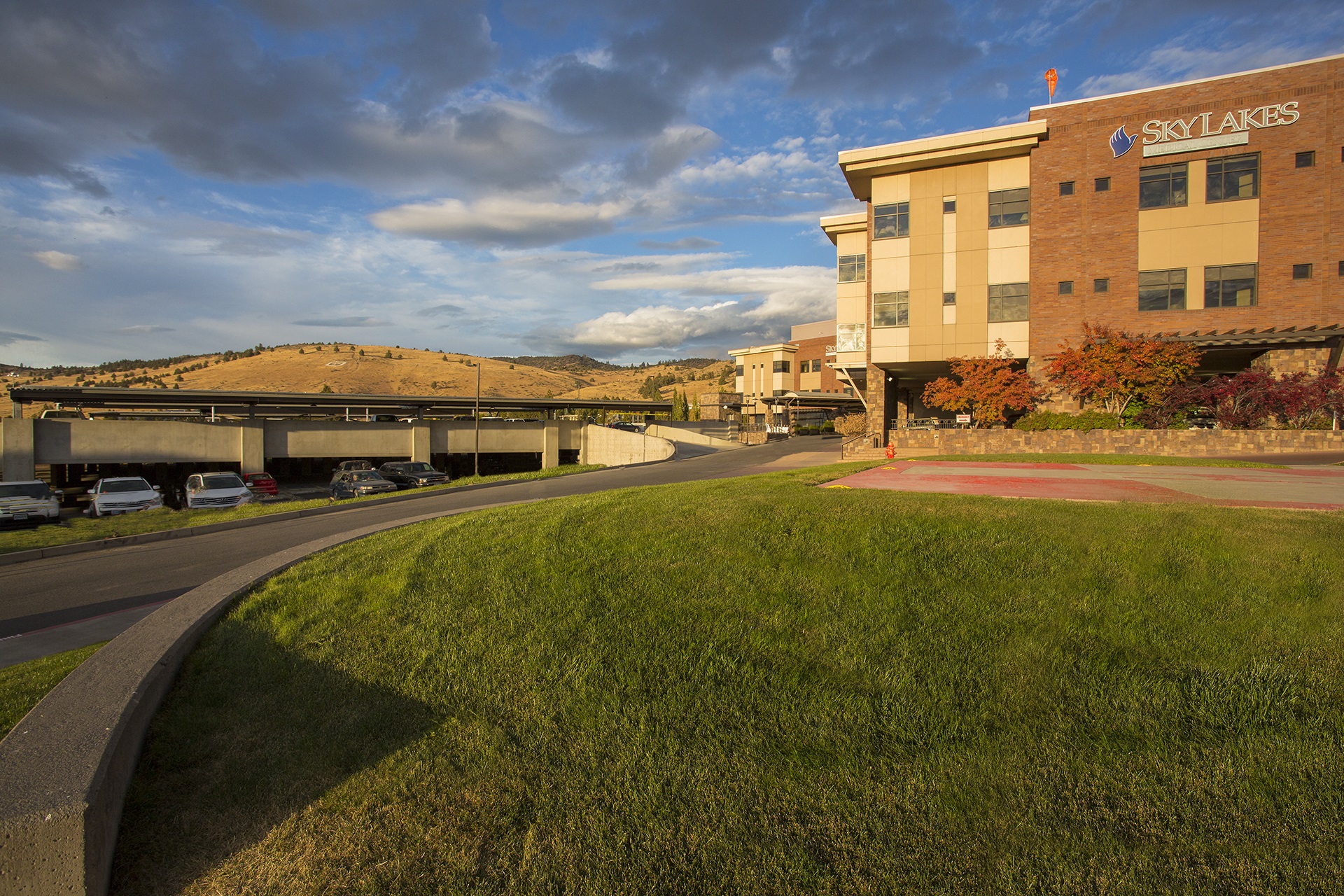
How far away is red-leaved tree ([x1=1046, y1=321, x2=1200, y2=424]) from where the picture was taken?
29.0 m

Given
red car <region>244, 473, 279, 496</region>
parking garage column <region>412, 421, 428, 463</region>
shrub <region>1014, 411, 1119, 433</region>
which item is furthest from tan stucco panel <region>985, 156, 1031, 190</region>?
red car <region>244, 473, 279, 496</region>

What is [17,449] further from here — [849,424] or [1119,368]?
[849,424]

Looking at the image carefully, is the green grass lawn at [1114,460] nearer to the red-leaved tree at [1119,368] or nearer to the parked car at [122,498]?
the red-leaved tree at [1119,368]

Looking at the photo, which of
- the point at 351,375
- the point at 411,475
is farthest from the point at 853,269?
the point at 351,375

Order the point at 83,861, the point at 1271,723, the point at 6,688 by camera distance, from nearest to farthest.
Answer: the point at 83,861 < the point at 1271,723 < the point at 6,688

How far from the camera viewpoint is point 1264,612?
597 centimetres

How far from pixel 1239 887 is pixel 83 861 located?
563 centimetres

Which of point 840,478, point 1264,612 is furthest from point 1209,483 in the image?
point 1264,612

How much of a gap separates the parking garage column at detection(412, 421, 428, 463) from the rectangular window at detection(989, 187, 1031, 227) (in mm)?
36633

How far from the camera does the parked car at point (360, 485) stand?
85.8 feet

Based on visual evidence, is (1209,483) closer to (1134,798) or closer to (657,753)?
(1134,798)

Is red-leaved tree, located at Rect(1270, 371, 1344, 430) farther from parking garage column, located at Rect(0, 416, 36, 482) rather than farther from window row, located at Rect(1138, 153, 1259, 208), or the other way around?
parking garage column, located at Rect(0, 416, 36, 482)

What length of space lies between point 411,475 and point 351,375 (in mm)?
86373

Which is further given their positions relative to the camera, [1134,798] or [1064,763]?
[1064,763]
